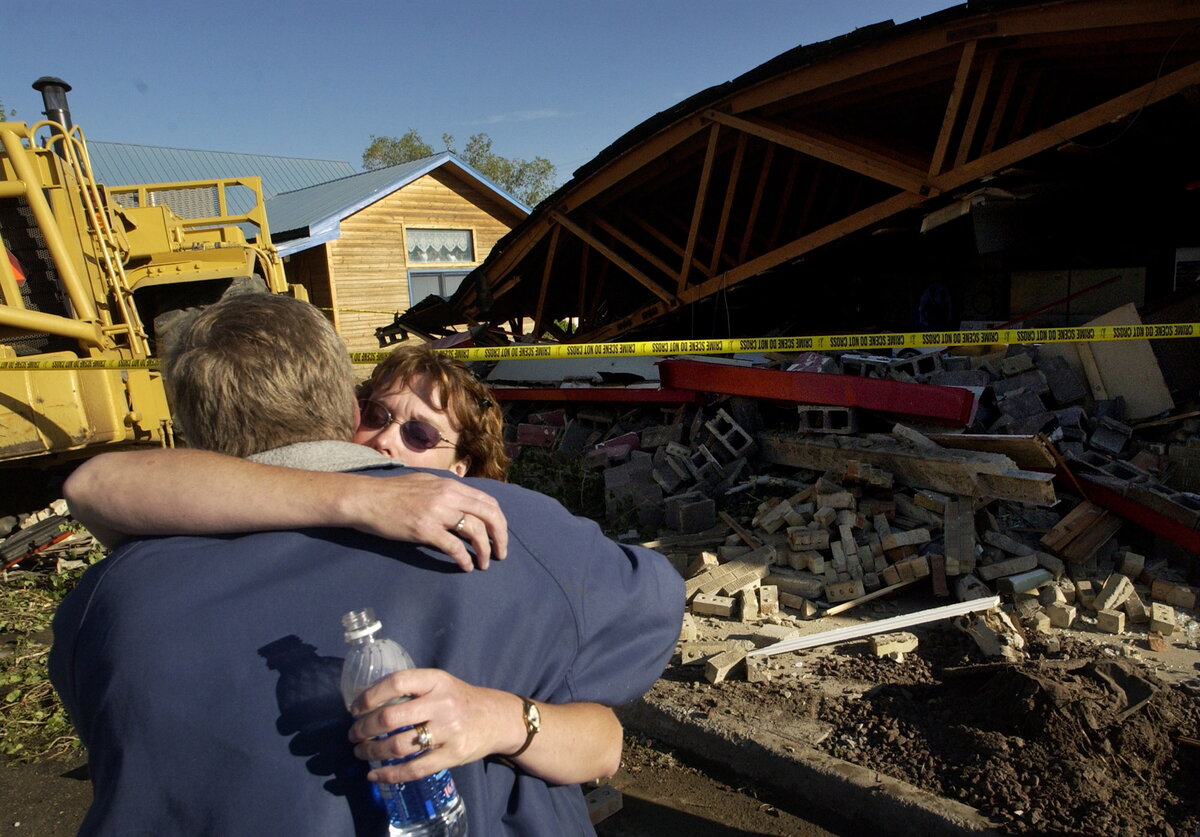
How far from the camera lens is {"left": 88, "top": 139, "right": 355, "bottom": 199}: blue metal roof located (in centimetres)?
2288

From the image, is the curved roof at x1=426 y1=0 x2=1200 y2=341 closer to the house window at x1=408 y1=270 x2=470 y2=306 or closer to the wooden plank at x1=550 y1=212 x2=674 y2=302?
the wooden plank at x1=550 y1=212 x2=674 y2=302

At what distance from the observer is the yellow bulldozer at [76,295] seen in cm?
635

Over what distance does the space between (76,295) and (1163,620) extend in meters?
8.48

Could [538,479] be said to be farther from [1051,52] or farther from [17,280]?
[1051,52]

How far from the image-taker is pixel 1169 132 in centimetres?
715

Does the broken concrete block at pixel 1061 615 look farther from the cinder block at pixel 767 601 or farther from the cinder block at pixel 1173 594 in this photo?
the cinder block at pixel 767 601

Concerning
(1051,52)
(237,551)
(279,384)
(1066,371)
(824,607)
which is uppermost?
(1051,52)

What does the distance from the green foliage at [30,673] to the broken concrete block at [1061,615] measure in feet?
18.3

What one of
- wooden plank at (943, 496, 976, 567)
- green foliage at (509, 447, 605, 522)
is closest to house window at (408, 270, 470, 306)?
green foliage at (509, 447, 605, 522)

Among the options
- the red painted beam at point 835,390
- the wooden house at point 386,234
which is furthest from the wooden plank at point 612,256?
the wooden house at point 386,234

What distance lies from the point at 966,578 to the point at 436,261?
61.2ft

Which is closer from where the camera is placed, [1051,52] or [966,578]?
[966,578]

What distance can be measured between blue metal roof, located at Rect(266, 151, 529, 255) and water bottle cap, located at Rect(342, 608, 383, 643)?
56.2ft

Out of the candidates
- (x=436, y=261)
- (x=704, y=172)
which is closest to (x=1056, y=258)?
(x=704, y=172)
